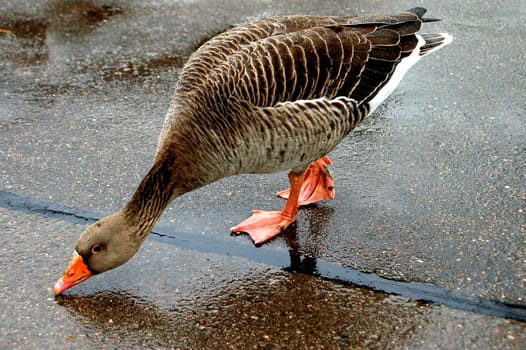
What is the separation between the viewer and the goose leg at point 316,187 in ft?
14.6

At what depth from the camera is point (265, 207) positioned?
4.44 metres

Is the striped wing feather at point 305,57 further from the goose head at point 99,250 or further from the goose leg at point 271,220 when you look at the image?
the goose head at point 99,250

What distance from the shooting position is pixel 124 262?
140 inches

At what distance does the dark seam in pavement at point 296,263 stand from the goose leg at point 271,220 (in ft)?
0.27

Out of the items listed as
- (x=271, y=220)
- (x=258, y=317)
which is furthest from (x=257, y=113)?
(x=258, y=317)

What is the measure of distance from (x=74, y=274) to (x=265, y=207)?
4.82 ft

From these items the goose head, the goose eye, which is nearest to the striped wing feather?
the goose head

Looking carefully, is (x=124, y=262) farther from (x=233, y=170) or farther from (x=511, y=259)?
(x=511, y=259)

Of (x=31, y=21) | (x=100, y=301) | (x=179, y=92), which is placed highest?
(x=179, y=92)

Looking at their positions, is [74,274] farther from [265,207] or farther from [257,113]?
[265,207]

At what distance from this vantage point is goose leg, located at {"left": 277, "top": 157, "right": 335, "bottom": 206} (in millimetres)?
4441

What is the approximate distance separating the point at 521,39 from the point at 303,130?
12.7ft

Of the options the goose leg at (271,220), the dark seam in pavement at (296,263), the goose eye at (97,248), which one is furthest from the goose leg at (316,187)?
the goose eye at (97,248)

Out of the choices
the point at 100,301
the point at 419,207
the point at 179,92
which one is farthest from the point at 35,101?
the point at 419,207
